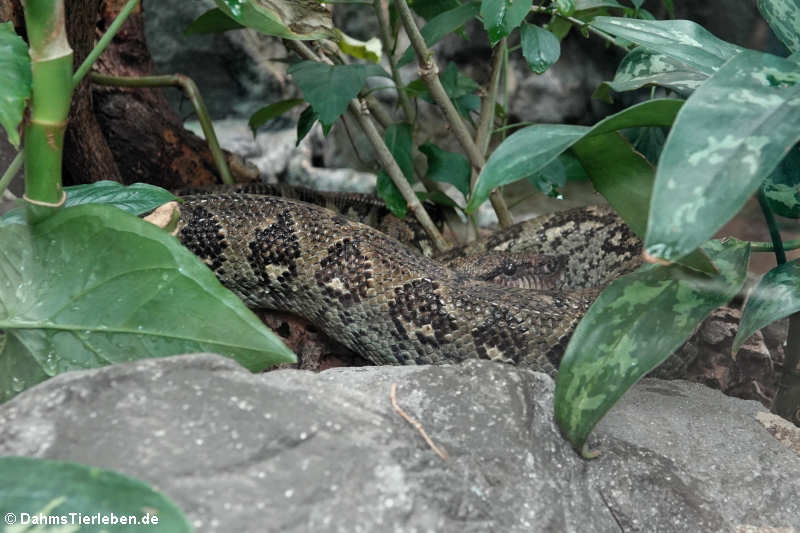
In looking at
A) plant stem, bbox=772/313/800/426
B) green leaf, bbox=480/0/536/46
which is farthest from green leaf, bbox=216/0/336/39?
plant stem, bbox=772/313/800/426

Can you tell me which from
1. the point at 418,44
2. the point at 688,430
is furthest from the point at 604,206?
the point at 688,430

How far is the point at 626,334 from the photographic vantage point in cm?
137

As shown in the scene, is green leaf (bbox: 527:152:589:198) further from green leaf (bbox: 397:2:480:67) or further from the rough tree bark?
the rough tree bark

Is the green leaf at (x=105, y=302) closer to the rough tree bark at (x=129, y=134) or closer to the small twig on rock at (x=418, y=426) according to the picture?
the small twig on rock at (x=418, y=426)

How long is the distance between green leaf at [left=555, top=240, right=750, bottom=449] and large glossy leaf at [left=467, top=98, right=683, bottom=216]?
11.7 inches

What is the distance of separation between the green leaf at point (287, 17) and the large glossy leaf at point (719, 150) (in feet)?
3.23

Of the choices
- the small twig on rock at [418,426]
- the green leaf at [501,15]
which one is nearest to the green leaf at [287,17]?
the green leaf at [501,15]

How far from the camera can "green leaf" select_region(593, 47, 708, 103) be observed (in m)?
1.63

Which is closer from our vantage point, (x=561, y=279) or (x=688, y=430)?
(x=688, y=430)

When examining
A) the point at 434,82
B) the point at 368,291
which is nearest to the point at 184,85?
the point at 434,82

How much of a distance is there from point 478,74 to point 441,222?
2.12 meters

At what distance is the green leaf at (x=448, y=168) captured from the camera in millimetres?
3000

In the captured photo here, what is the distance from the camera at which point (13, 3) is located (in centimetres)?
246

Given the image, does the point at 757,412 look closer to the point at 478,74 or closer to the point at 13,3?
the point at 13,3
